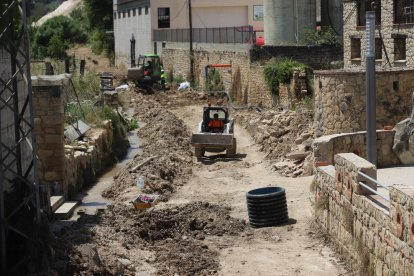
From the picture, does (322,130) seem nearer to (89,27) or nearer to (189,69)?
(189,69)

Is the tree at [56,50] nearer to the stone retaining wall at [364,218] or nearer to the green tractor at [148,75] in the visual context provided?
the green tractor at [148,75]

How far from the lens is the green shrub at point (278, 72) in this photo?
34.6 meters

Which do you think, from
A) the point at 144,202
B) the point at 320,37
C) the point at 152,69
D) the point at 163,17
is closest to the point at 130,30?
the point at 163,17

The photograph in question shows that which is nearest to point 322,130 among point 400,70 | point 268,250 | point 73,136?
point 400,70

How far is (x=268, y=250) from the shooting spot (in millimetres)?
16000

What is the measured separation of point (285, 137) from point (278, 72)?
7.60m

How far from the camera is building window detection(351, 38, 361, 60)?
112 feet

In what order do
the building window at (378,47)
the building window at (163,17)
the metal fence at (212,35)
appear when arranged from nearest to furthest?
the building window at (378,47) < the metal fence at (212,35) < the building window at (163,17)

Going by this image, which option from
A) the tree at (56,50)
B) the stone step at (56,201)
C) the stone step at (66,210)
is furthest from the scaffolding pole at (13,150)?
the tree at (56,50)

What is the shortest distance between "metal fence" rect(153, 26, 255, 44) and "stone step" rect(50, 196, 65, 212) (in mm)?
23455

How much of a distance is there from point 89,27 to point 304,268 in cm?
7189

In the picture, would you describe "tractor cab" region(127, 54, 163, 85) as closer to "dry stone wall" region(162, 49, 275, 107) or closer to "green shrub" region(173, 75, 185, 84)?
"dry stone wall" region(162, 49, 275, 107)

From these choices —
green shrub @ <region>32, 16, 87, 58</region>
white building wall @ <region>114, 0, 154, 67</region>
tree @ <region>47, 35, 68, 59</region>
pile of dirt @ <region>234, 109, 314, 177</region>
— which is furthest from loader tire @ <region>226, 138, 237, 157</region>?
tree @ <region>47, 35, 68, 59</region>

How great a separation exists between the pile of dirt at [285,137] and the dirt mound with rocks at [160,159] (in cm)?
262
